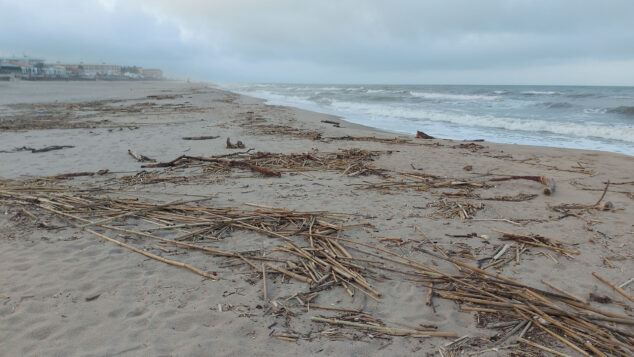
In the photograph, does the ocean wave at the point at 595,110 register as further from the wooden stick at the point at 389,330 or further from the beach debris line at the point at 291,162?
the wooden stick at the point at 389,330

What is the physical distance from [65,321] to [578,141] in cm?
1400

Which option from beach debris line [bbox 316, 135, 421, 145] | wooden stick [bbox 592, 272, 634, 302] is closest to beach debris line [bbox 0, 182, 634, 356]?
wooden stick [bbox 592, 272, 634, 302]

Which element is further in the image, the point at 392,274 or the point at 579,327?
the point at 392,274

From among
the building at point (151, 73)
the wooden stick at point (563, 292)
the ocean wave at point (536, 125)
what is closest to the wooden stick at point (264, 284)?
the wooden stick at point (563, 292)

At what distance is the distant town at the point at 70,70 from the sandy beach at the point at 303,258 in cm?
6962

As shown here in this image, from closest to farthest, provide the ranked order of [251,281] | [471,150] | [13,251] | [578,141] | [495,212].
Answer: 1. [251,281]
2. [13,251]
3. [495,212]
4. [471,150]
5. [578,141]

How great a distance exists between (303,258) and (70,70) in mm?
126737

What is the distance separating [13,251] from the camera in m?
3.04

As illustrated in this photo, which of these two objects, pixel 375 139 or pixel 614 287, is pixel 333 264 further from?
pixel 375 139

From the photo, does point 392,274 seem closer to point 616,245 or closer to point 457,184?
point 616,245

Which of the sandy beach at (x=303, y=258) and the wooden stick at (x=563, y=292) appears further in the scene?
the wooden stick at (x=563, y=292)

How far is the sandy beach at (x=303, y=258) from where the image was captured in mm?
2109

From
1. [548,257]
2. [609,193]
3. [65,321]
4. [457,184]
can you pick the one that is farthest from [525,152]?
[65,321]

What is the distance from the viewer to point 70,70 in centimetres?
10312
